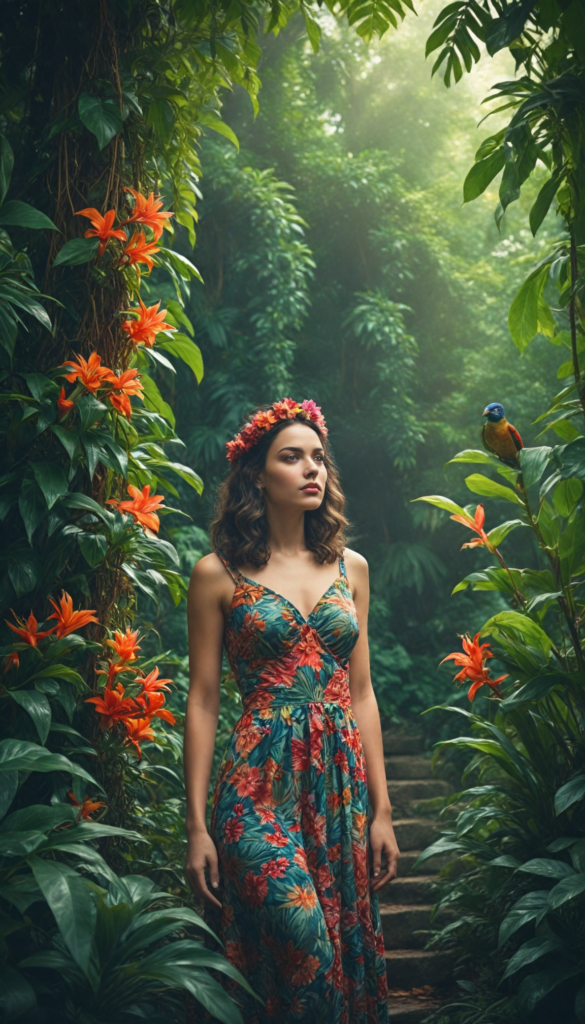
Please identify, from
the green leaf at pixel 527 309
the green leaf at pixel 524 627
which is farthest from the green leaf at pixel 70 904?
the green leaf at pixel 527 309

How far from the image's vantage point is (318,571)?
184 cm

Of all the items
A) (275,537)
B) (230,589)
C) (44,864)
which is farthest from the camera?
(275,537)

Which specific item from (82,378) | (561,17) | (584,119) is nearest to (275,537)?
(82,378)

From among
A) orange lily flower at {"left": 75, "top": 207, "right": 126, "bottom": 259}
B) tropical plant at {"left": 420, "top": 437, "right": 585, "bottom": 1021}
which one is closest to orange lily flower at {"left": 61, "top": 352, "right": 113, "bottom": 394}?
orange lily flower at {"left": 75, "top": 207, "right": 126, "bottom": 259}

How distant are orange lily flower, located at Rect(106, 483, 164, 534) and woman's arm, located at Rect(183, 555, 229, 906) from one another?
0.50 ft

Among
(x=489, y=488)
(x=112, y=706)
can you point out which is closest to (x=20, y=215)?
(x=112, y=706)

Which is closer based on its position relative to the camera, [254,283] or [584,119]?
[584,119]

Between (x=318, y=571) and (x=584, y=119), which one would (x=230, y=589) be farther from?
(x=584, y=119)

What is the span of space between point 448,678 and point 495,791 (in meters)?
4.12

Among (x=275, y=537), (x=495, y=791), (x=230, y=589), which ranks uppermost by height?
(x=275, y=537)

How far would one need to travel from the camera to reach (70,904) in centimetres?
115

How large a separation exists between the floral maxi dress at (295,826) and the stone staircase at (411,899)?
0.81 metres

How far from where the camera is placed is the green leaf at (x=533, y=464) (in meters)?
1.75

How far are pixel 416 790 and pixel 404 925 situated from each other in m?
1.31
